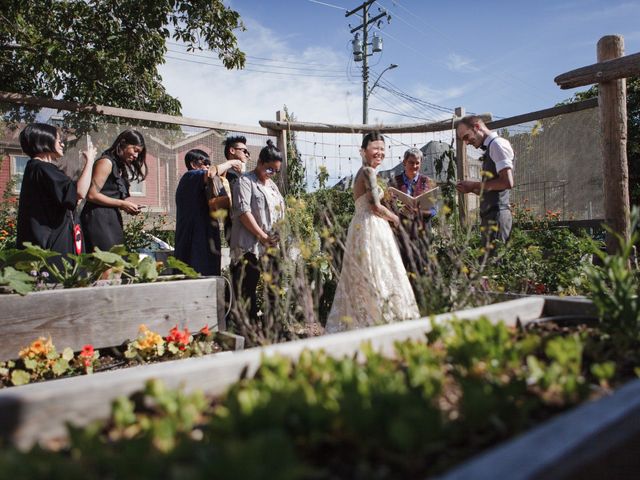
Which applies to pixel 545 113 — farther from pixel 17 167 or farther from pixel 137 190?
pixel 17 167

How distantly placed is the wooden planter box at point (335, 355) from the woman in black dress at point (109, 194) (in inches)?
98.1

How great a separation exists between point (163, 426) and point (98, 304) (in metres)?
1.79

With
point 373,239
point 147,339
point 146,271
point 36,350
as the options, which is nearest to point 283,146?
point 373,239

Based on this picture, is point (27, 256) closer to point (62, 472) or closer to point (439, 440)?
point (62, 472)

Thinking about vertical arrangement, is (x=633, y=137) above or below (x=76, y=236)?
above

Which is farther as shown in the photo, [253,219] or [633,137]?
[633,137]

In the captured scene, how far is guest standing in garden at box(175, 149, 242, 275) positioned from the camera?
378 centimetres

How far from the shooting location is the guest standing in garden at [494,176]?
12.2 feet

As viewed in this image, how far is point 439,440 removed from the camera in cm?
93

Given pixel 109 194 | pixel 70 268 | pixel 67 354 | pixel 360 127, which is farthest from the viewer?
pixel 360 127

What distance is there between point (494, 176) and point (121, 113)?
356 centimetres

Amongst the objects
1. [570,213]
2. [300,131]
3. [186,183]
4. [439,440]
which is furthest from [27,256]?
[570,213]

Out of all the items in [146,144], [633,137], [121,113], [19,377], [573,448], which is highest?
[633,137]

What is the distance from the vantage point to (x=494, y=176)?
153 inches
